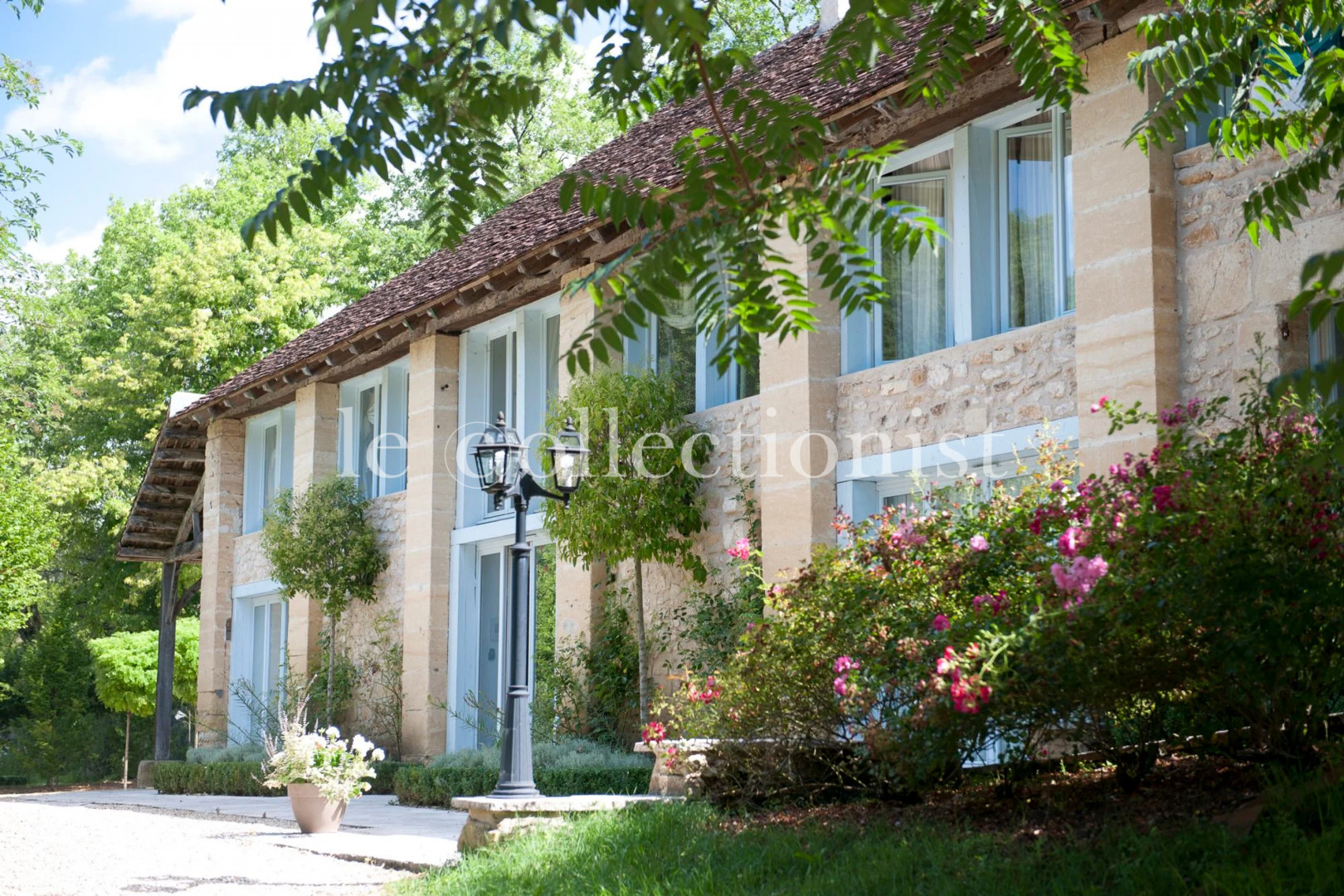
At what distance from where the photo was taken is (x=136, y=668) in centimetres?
2616

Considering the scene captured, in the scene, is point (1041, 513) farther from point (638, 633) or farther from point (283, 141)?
point (283, 141)

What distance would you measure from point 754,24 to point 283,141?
1418 cm

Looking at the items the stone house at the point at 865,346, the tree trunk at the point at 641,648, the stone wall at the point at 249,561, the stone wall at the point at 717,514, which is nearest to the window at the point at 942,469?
the stone house at the point at 865,346

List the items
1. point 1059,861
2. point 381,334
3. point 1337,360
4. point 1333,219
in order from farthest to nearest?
1. point 381,334
2. point 1333,219
3. point 1059,861
4. point 1337,360

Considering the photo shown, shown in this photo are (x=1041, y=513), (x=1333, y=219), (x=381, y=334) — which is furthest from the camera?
(x=381, y=334)

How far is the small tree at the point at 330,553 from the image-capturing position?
15766 mm

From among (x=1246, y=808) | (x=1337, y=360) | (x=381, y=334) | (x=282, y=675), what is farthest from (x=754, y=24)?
(x=1337, y=360)

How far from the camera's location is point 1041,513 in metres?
6.28

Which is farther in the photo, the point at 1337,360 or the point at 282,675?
the point at 282,675

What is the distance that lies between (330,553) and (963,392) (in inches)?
348

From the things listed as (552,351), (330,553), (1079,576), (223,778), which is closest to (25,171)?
(330,553)

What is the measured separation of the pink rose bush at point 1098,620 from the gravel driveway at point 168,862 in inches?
112

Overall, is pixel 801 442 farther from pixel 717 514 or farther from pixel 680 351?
pixel 680 351

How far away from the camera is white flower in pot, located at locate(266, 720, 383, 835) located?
34.2ft
